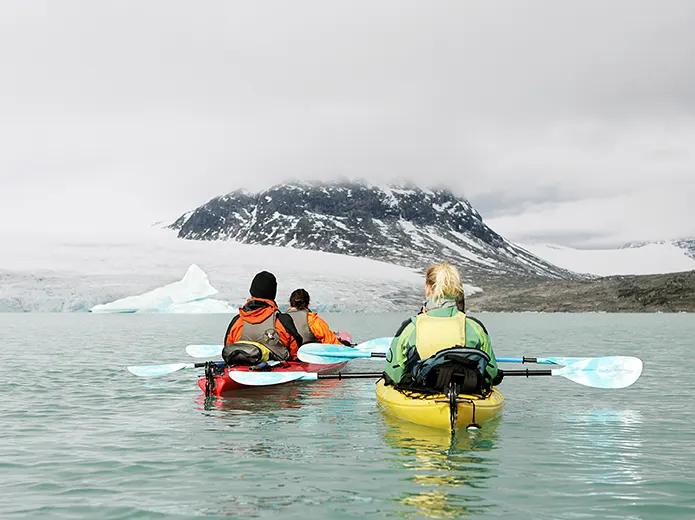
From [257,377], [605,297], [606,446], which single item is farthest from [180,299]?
[605,297]

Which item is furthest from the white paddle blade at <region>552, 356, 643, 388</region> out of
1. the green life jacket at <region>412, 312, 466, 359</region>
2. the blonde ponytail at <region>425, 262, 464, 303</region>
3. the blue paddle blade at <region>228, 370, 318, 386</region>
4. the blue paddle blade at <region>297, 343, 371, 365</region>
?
the blue paddle blade at <region>228, 370, 318, 386</region>

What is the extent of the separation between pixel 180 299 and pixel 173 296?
105 centimetres

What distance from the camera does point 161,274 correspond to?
97438 millimetres

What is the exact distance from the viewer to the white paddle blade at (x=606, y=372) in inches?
474

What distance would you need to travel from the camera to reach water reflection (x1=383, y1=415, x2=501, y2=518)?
6.26m

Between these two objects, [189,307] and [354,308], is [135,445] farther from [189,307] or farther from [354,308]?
[354,308]

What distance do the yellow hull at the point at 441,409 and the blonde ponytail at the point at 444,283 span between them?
4.46ft

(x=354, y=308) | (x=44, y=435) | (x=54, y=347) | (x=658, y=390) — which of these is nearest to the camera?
(x=44, y=435)

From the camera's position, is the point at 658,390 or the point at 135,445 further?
the point at 658,390

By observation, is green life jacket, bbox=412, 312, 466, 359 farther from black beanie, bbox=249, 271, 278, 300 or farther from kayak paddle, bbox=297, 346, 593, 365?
kayak paddle, bbox=297, 346, 593, 365

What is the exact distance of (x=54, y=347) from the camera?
28.7m

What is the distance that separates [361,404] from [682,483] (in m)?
6.68

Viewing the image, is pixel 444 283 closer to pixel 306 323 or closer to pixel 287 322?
pixel 287 322

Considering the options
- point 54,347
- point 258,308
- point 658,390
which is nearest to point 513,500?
point 258,308
